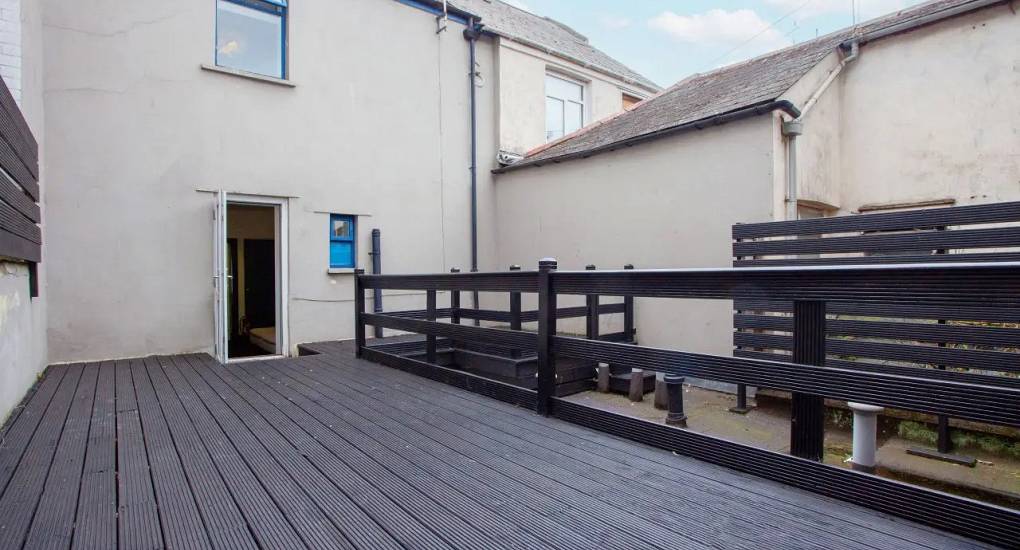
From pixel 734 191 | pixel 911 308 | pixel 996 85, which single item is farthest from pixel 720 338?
pixel 996 85

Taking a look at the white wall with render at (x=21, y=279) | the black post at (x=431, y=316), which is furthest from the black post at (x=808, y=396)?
the white wall with render at (x=21, y=279)

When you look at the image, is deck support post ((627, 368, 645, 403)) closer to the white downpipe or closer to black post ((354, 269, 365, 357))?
the white downpipe

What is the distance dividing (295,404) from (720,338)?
427 centimetres

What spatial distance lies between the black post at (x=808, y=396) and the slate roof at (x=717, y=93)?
389 cm

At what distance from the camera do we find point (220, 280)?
16.9 ft

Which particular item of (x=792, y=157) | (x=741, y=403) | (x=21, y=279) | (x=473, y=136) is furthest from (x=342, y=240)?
(x=792, y=157)

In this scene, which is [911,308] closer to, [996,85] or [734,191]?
[734,191]

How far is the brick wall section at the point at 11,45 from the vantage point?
3545 mm

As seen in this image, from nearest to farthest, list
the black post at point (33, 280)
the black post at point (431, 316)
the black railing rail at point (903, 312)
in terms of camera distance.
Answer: the black railing rail at point (903, 312)
the black post at point (33, 280)
the black post at point (431, 316)

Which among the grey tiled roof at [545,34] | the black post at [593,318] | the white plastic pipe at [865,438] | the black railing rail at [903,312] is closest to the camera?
the white plastic pipe at [865,438]

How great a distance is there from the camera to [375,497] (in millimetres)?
1928

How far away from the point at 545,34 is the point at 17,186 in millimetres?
8577

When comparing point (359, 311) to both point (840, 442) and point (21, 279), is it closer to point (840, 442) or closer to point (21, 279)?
point (21, 279)

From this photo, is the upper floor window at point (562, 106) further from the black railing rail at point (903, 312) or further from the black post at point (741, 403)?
the black post at point (741, 403)
